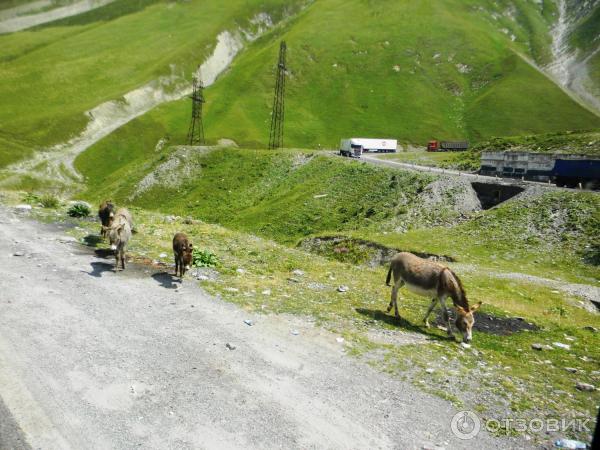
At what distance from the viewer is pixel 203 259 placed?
2231 centimetres

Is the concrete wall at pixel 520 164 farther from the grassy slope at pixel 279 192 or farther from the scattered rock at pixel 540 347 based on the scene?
the scattered rock at pixel 540 347

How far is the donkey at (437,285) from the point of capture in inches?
635

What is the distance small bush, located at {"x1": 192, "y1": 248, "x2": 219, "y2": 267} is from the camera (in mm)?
22016

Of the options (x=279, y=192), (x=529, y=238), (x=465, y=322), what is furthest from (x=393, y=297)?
(x=279, y=192)

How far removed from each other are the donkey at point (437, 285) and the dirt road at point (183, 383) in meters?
4.44

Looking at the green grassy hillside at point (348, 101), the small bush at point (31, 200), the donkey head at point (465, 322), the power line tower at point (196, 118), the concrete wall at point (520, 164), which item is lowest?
the donkey head at point (465, 322)

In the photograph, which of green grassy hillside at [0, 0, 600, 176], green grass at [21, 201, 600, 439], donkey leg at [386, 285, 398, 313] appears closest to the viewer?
green grass at [21, 201, 600, 439]

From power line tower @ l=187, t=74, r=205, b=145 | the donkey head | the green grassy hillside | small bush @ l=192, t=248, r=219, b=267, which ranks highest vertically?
the green grassy hillside

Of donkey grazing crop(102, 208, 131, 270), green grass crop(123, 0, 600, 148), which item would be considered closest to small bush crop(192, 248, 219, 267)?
donkey grazing crop(102, 208, 131, 270)

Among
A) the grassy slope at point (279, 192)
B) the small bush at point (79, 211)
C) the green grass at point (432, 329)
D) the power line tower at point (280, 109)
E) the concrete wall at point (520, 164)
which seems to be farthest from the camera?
the power line tower at point (280, 109)

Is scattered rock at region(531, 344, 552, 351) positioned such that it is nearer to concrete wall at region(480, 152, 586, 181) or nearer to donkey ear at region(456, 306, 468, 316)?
donkey ear at region(456, 306, 468, 316)

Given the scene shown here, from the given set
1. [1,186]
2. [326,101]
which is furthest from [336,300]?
[326,101]

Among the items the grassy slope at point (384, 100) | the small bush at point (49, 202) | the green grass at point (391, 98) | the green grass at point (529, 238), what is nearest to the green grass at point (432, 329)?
the small bush at point (49, 202)

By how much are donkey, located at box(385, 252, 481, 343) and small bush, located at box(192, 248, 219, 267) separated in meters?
9.91
